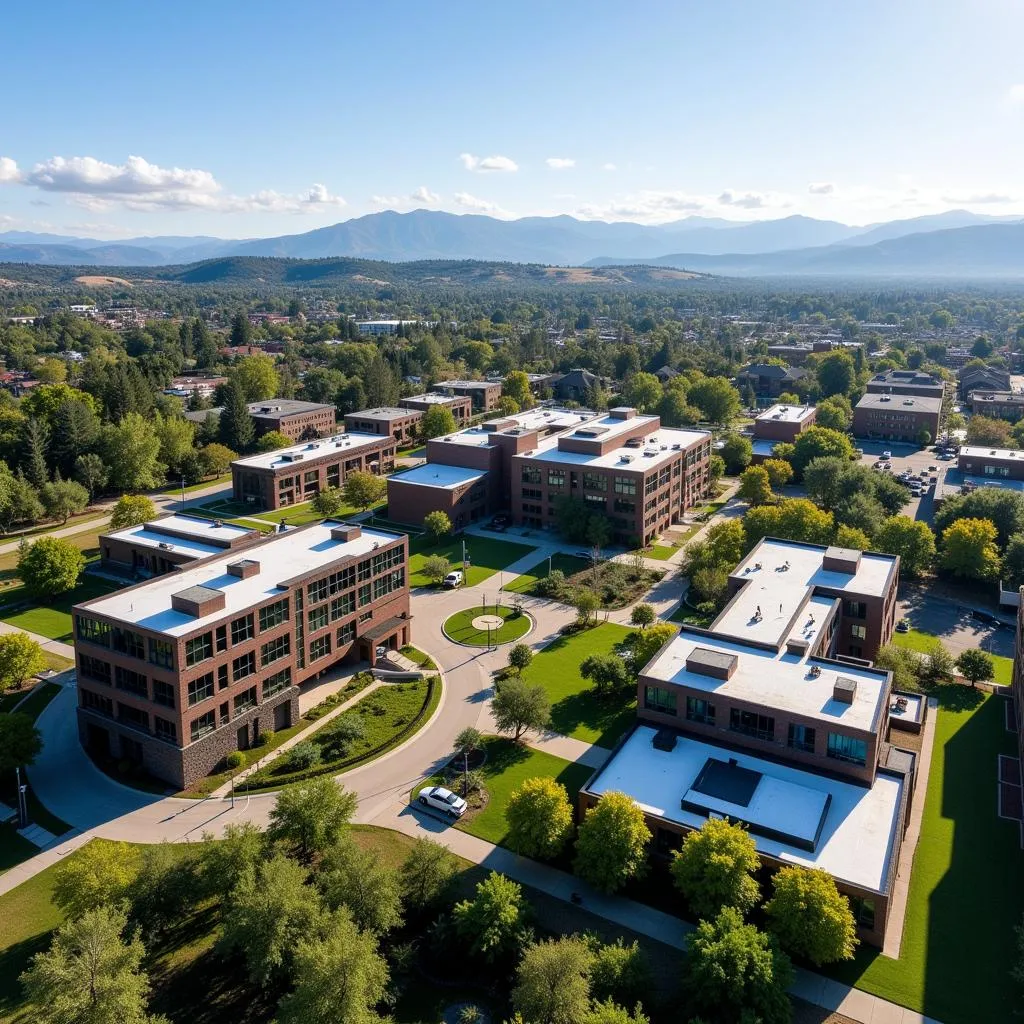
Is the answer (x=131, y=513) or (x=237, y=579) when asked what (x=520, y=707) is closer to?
(x=237, y=579)

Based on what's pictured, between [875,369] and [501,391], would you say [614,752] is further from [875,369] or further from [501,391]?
[875,369]

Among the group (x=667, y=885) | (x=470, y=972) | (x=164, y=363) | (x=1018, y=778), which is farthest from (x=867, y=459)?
(x=164, y=363)

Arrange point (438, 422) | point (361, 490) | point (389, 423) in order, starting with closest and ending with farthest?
point (361, 490) → point (389, 423) → point (438, 422)

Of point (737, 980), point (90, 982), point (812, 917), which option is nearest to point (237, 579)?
point (90, 982)

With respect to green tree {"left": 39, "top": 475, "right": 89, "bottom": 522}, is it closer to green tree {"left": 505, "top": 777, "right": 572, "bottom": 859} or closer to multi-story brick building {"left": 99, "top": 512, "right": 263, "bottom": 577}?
multi-story brick building {"left": 99, "top": 512, "right": 263, "bottom": 577}

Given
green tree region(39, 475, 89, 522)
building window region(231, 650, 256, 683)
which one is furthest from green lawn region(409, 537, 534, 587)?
green tree region(39, 475, 89, 522)

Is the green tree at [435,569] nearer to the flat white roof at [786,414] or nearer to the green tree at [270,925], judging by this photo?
the green tree at [270,925]

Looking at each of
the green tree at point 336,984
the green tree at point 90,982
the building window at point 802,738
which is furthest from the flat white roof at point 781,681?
the green tree at point 90,982
